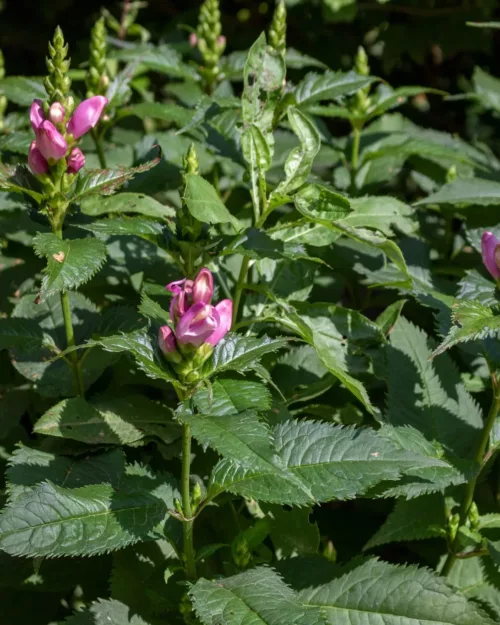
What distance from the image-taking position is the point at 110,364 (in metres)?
1.92

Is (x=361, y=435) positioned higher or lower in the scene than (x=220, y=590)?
higher

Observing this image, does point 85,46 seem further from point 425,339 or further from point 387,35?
point 425,339

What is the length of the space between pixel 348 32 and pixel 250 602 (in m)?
3.21

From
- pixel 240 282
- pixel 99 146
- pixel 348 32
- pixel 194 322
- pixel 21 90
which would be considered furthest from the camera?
pixel 348 32

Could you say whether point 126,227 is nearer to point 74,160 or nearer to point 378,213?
point 74,160

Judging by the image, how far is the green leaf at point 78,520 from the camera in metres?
1.42

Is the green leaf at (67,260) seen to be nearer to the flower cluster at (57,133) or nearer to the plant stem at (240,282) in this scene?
the flower cluster at (57,133)

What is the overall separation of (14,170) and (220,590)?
39.8 inches

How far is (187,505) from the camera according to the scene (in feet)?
5.08

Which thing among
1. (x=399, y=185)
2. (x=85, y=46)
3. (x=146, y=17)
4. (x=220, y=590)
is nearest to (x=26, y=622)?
(x=220, y=590)

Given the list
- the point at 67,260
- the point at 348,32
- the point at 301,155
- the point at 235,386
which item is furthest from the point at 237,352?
the point at 348,32

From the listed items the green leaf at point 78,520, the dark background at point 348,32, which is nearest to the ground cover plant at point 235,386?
the green leaf at point 78,520

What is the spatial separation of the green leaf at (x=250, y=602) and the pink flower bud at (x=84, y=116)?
3.21ft

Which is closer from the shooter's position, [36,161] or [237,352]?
[237,352]
